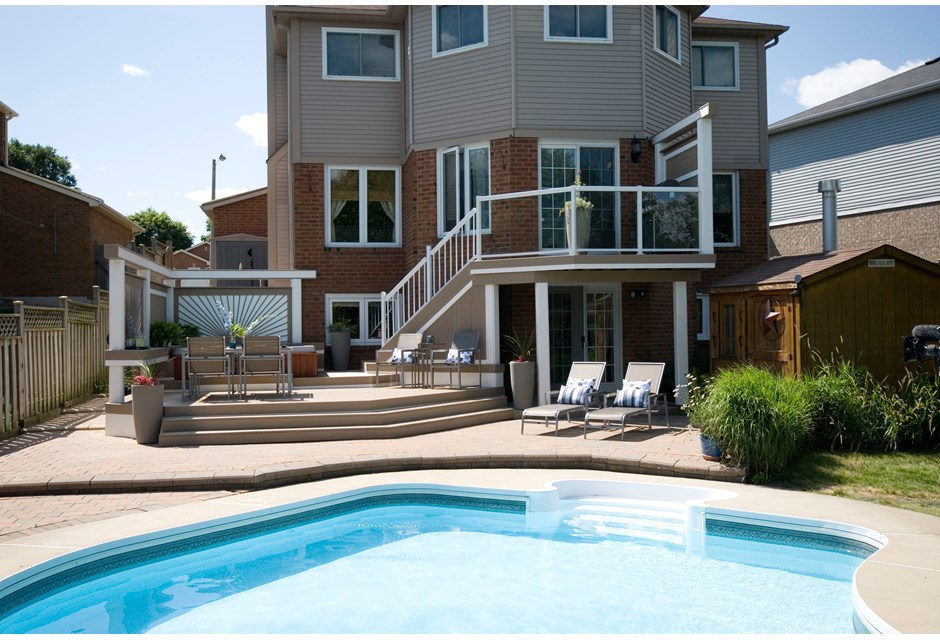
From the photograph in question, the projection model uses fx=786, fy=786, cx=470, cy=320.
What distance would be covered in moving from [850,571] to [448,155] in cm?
1193

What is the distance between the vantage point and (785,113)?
88.4 ft

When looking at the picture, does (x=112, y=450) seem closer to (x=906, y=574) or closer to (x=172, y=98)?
(x=906, y=574)

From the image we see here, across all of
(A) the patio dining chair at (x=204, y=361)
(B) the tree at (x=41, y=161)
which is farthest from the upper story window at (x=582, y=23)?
(B) the tree at (x=41, y=161)

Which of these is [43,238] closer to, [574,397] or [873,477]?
[574,397]

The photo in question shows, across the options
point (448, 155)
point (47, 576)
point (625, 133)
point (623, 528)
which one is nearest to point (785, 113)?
point (625, 133)

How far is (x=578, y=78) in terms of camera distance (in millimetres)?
15398

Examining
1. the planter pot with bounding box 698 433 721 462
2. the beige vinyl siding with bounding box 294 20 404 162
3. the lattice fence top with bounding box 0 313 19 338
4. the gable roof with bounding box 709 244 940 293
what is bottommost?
the planter pot with bounding box 698 433 721 462

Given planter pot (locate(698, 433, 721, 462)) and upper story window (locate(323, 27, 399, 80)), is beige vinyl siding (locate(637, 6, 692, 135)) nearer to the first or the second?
upper story window (locate(323, 27, 399, 80))

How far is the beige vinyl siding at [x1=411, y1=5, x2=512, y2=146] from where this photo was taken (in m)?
15.3

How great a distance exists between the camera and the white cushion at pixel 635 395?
11508 mm

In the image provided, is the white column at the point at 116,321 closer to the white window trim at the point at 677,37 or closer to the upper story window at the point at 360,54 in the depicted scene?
the upper story window at the point at 360,54

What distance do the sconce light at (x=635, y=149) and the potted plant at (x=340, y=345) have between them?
6.85m

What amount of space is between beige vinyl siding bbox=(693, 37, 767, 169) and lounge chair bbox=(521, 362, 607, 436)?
809cm

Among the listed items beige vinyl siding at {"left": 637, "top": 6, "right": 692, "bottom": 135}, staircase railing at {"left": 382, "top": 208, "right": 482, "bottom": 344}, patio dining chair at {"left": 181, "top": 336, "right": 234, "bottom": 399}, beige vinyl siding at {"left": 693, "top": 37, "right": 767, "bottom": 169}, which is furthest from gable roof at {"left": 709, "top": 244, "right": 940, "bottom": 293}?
patio dining chair at {"left": 181, "top": 336, "right": 234, "bottom": 399}
